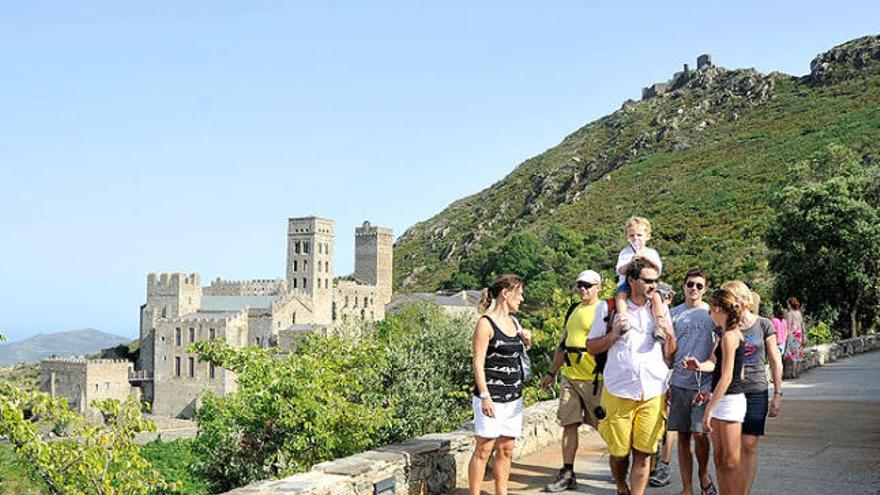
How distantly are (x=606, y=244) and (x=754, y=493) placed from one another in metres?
61.4

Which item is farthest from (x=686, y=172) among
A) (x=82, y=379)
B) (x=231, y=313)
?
(x=82, y=379)

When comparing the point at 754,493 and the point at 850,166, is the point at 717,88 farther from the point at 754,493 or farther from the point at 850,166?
the point at 754,493

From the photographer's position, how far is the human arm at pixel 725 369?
18.4 ft

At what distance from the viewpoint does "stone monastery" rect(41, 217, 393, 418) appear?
5900cm

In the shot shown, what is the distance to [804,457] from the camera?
27.2ft

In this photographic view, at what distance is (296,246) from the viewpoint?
3474 inches

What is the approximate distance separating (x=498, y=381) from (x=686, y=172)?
77.0 meters

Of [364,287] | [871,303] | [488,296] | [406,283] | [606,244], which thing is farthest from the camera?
[406,283]

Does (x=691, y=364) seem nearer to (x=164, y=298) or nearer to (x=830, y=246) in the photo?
(x=830, y=246)

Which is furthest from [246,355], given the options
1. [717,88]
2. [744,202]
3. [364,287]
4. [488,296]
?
[717,88]

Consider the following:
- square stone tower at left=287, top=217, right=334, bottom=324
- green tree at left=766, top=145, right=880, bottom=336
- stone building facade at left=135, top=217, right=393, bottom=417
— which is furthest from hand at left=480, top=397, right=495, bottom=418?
square stone tower at left=287, top=217, right=334, bottom=324

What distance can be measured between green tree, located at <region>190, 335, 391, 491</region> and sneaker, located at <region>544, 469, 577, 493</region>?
353 cm

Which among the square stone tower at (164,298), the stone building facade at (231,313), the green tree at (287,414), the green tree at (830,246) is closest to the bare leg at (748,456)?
the green tree at (287,414)

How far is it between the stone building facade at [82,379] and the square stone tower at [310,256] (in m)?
26.7
